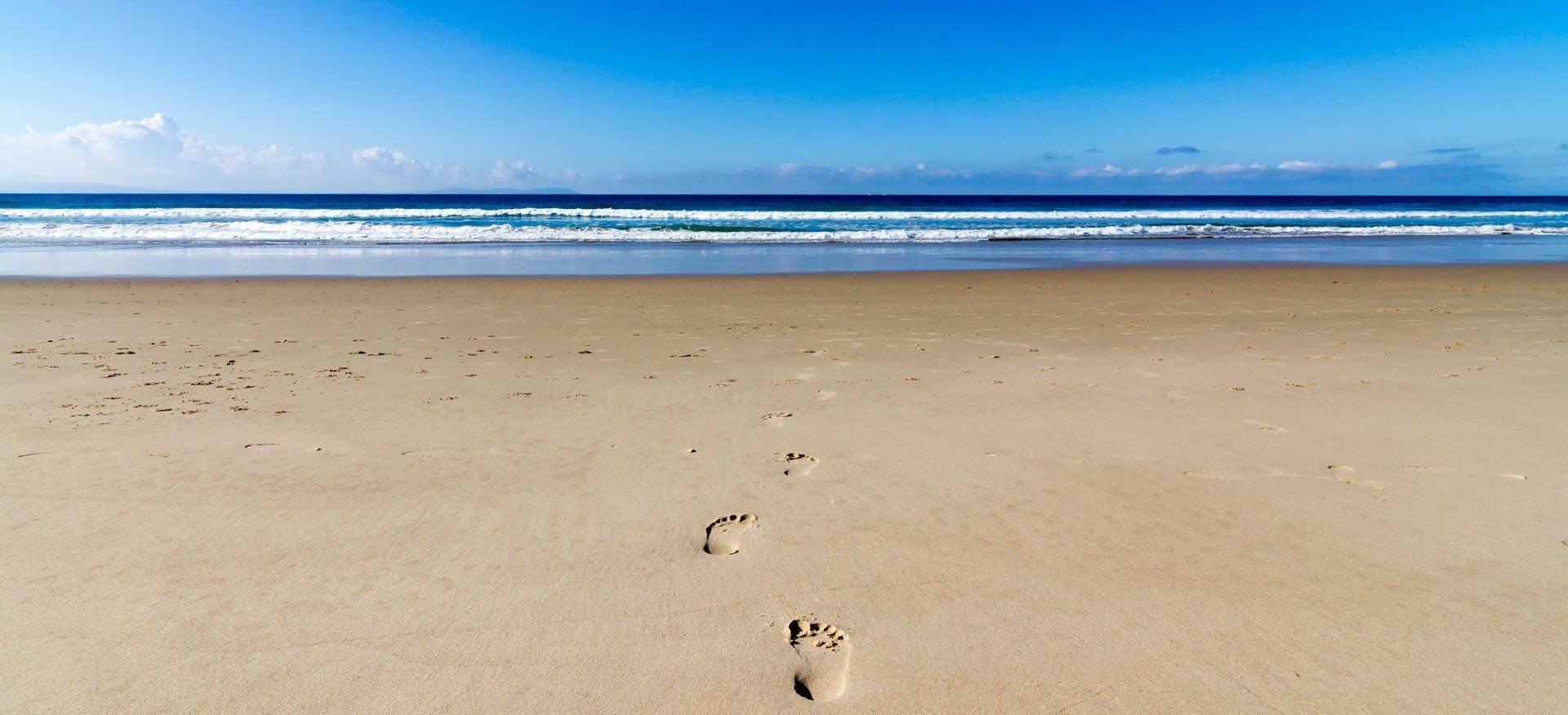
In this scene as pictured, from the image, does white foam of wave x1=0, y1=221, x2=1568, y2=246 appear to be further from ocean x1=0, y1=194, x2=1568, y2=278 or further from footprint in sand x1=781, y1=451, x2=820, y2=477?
footprint in sand x1=781, y1=451, x2=820, y2=477

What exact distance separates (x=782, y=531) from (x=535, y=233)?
25930 mm

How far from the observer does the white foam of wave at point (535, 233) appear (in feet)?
78.4

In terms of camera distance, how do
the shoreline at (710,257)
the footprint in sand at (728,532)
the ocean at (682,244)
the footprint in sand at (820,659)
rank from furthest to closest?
the ocean at (682,244), the shoreline at (710,257), the footprint in sand at (728,532), the footprint in sand at (820,659)

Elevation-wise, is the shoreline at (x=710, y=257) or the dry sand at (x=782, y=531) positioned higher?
the shoreline at (x=710, y=257)

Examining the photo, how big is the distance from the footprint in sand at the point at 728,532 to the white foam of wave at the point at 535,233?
21626 millimetres

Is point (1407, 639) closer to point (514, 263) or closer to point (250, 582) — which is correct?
point (250, 582)

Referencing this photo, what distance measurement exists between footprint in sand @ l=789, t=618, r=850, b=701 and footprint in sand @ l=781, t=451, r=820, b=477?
1388 millimetres

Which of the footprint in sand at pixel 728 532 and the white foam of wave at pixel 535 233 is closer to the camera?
the footprint in sand at pixel 728 532

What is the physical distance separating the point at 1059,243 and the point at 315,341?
22030 millimetres

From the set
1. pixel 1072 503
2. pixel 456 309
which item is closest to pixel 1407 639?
pixel 1072 503

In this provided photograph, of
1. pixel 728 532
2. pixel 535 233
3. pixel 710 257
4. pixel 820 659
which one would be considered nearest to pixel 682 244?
pixel 710 257

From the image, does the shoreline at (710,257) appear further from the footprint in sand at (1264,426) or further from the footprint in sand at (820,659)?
the footprint in sand at (820,659)

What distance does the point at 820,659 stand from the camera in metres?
2.28

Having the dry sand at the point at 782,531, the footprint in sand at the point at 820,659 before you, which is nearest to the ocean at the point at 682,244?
the dry sand at the point at 782,531
